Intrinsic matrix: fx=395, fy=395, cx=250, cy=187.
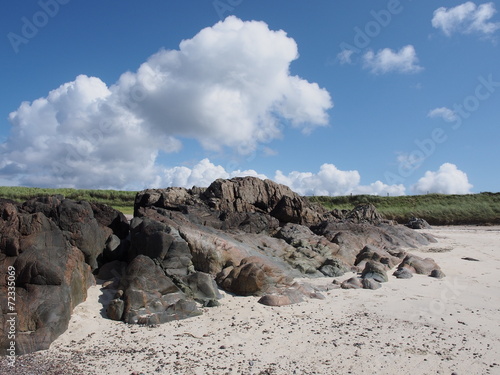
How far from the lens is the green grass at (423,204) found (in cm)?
4132

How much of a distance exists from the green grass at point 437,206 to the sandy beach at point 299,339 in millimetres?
34433

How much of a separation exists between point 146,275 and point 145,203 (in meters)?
13.3

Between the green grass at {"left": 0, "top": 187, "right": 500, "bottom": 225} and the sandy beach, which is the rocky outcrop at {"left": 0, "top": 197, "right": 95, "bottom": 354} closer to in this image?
the sandy beach

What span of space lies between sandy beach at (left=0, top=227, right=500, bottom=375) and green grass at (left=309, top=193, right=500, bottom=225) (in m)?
34.4

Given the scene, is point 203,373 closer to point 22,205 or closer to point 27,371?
point 27,371

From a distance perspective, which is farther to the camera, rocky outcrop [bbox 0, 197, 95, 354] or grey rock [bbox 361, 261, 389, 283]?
grey rock [bbox 361, 261, 389, 283]

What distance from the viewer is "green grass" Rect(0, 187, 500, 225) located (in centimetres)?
4132

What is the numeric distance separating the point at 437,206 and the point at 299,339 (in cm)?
4304

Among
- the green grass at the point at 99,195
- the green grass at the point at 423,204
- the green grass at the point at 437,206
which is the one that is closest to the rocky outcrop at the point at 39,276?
the green grass at the point at 423,204

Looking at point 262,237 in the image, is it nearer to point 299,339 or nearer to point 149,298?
point 149,298

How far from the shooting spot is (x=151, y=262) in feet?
31.6

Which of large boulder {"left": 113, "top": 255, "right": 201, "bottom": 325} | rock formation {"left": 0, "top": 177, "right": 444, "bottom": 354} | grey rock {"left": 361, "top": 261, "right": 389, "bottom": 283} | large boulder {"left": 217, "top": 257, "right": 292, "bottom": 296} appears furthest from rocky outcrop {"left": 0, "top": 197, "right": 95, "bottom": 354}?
grey rock {"left": 361, "top": 261, "right": 389, "bottom": 283}

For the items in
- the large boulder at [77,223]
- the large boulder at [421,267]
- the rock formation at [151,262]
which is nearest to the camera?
the rock formation at [151,262]

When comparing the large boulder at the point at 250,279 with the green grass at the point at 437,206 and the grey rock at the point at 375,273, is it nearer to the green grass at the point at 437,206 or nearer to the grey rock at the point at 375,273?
the grey rock at the point at 375,273
